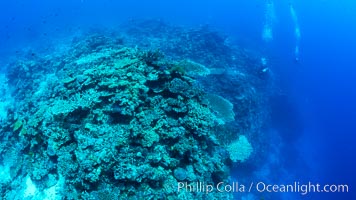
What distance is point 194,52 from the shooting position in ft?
53.6

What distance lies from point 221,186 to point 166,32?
1664 cm

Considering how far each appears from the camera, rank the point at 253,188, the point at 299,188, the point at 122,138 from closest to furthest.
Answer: the point at 122,138 < the point at 253,188 < the point at 299,188

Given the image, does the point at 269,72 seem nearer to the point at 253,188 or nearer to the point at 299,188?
the point at 299,188

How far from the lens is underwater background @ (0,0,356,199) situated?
48.3 ft

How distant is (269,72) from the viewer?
21.4 meters

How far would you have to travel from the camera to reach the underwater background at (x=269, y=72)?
48.3 ft

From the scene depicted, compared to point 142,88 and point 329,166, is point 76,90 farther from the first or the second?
point 329,166

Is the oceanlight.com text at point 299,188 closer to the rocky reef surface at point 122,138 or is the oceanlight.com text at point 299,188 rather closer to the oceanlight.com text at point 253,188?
the oceanlight.com text at point 253,188

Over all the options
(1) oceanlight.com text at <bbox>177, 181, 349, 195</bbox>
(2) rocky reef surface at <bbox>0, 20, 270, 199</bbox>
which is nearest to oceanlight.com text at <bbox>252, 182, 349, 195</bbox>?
(1) oceanlight.com text at <bbox>177, 181, 349, 195</bbox>

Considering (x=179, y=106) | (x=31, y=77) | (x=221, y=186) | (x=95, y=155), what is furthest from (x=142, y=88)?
(x=31, y=77)

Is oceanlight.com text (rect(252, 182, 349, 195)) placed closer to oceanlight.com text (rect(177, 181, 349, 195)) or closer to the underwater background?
oceanlight.com text (rect(177, 181, 349, 195))

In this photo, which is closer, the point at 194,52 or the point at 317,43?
the point at 194,52

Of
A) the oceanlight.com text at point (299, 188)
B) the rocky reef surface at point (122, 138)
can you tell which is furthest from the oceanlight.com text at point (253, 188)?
the rocky reef surface at point (122, 138)

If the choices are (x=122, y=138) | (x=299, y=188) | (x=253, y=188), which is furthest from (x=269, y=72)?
(x=122, y=138)
